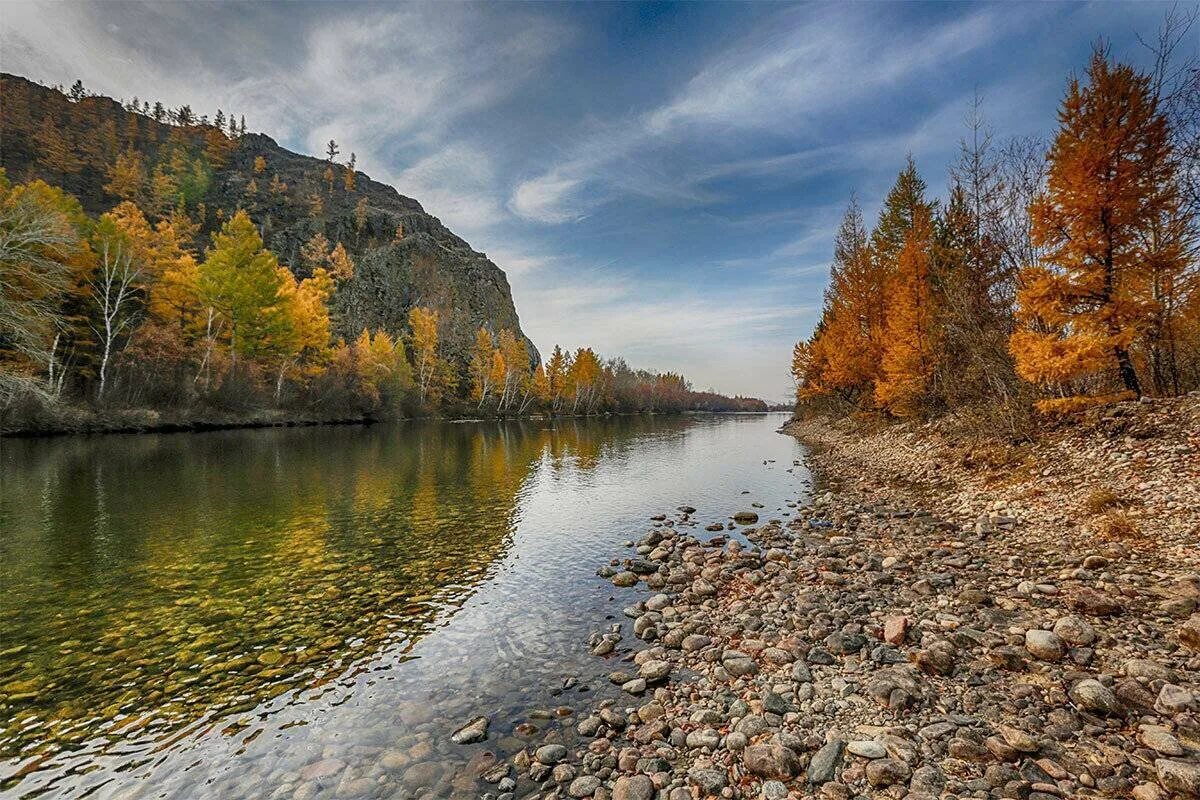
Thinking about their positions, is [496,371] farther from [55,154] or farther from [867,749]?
[55,154]

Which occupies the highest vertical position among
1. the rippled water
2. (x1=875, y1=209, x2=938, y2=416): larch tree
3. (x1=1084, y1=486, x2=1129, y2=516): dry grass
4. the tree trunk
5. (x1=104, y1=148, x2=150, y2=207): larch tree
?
(x1=104, y1=148, x2=150, y2=207): larch tree

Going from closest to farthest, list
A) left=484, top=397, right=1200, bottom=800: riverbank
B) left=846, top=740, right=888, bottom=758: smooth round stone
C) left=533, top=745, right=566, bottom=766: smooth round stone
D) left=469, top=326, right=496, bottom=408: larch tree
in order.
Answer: left=484, top=397, right=1200, bottom=800: riverbank
left=846, top=740, right=888, bottom=758: smooth round stone
left=533, top=745, right=566, bottom=766: smooth round stone
left=469, top=326, right=496, bottom=408: larch tree

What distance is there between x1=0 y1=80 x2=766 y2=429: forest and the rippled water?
43.3 ft

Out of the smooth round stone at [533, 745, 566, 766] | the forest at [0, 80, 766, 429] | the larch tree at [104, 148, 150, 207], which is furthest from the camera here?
the larch tree at [104, 148, 150, 207]

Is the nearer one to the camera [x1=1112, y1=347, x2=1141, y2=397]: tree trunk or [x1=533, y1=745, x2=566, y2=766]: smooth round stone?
[x1=533, y1=745, x2=566, y2=766]: smooth round stone

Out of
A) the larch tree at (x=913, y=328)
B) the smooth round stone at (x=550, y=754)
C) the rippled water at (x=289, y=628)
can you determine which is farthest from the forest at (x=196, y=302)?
the larch tree at (x=913, y=328)

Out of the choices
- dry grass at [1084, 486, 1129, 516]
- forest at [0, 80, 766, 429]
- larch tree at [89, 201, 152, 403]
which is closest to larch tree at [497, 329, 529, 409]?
forest at [0, 80, 766, 429]

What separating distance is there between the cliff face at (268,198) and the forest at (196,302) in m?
0.65

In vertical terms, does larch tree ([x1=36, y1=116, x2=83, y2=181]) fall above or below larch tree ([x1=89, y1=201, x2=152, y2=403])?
above

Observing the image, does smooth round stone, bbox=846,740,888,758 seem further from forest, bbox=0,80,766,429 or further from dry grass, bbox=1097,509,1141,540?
forest, bbox=0,80,766,429

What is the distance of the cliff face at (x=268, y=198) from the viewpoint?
106875 mm

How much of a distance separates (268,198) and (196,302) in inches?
3965

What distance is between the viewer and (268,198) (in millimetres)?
128875

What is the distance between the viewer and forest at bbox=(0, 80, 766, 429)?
110 feet
